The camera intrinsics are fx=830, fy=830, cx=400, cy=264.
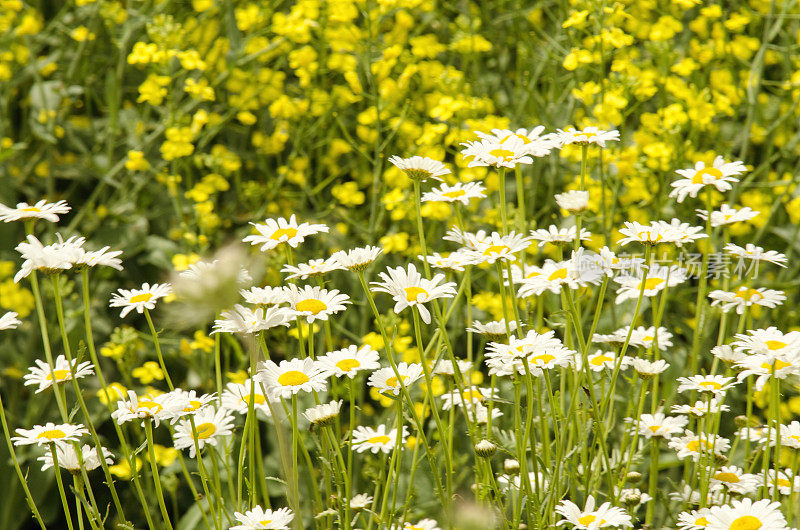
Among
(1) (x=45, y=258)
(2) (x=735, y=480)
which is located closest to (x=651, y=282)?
(2) (x=735, y=480)

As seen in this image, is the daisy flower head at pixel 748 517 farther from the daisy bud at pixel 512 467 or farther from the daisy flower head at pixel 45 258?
the daisy flower head at pixel 45 258

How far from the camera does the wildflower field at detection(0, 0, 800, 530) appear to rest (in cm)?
114

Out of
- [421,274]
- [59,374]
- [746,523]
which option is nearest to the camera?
[746,523]

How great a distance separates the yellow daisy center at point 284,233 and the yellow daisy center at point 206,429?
11.1 inches

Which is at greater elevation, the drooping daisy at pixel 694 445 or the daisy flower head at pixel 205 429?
the daisy flower head at pixel 205 429

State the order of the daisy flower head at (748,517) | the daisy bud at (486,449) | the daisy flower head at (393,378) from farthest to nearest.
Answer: the daisy flower head at (393,378), the daisy bud at (486,449), the daisy flower head at (748,517)

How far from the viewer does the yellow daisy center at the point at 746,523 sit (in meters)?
0.97

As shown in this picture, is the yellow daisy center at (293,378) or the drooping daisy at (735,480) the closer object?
the yellow daisy center at (293,378)

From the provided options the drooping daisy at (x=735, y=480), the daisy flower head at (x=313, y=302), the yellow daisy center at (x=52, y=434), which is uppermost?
the daisy flower head at (x=313, y=302)

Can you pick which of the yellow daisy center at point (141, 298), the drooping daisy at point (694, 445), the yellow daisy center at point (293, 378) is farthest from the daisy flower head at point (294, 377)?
the drooping daisy at point (694, 445)

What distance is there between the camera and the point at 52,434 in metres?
1.14

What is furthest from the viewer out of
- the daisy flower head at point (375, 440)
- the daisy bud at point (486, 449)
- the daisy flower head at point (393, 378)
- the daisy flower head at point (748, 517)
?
the daisy flower head at point (375, 440)

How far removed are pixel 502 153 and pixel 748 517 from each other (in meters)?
0.56

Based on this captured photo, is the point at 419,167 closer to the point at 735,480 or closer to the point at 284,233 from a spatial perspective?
the point at 284,233
